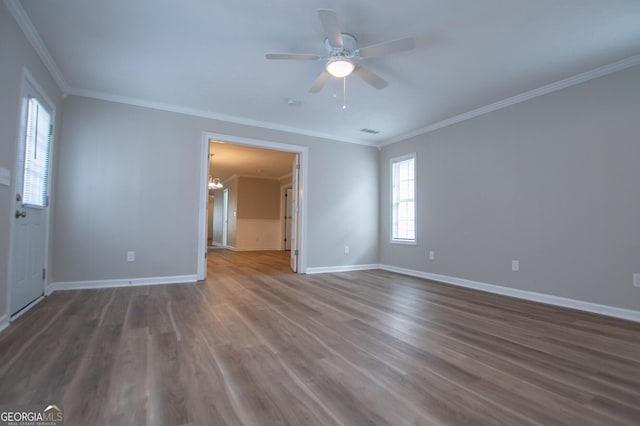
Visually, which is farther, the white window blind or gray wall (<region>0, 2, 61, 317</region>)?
the white window blind

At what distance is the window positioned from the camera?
5.17 m

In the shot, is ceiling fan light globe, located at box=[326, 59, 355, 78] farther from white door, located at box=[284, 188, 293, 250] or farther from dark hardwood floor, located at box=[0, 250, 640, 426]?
white door, located at box=[284, 188, 293, 250]

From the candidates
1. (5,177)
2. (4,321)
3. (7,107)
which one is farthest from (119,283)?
(7,107)

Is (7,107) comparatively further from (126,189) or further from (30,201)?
(126,189)

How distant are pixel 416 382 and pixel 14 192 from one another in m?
3.22

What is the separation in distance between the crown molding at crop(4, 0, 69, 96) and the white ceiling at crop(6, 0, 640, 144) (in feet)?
0.05

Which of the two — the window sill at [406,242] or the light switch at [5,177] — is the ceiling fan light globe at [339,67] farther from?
the window sill at [406,242]

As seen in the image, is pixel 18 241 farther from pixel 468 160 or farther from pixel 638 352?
pixel 468 160

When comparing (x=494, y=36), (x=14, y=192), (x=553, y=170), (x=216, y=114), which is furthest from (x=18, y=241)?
(x=553, y=170)

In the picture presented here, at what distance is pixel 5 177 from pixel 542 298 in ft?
16.8

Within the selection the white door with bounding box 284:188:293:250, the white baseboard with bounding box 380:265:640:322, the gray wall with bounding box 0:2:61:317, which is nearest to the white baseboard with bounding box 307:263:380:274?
the white baseboard with bounding box 380:265:640:322

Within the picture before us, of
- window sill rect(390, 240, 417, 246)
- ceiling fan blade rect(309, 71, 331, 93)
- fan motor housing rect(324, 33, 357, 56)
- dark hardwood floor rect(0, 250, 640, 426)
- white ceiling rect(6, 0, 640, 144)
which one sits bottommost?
dark hardwood floor rect(0, 250, 640, 426)

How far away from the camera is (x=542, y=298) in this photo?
3.35m

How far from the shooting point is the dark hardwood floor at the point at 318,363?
1.31 metres
